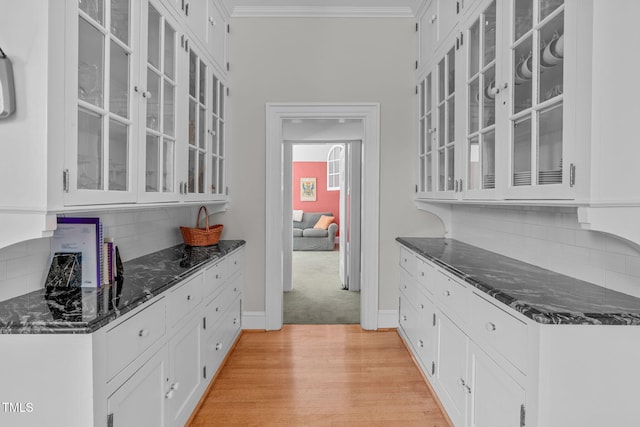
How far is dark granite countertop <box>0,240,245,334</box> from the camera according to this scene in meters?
1.11

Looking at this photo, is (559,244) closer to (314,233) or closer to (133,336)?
(133,336)

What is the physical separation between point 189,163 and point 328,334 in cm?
196

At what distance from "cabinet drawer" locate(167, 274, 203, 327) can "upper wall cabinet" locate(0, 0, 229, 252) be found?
0.47 meters

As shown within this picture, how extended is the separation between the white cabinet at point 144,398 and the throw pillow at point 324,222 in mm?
6915

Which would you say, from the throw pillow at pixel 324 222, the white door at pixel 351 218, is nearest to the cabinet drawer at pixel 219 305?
the white door at pixel 351 218

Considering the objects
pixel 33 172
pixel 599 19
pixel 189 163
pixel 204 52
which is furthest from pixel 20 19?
pixel 599 19

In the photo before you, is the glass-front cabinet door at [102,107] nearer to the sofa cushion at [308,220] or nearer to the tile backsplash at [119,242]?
the tile backsplash at [119,242]

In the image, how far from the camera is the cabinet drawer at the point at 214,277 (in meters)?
2.24

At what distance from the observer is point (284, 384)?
243cm

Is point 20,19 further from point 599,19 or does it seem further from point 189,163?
point 599,19

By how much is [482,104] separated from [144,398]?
215 centimetres

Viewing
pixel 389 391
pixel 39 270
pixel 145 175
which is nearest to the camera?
pixel 39 270

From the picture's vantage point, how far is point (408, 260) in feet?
9.78

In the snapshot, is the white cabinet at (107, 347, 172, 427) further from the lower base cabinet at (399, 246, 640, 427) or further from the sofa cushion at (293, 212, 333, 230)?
the sofa cushion at (293, 212, 333, 230)
